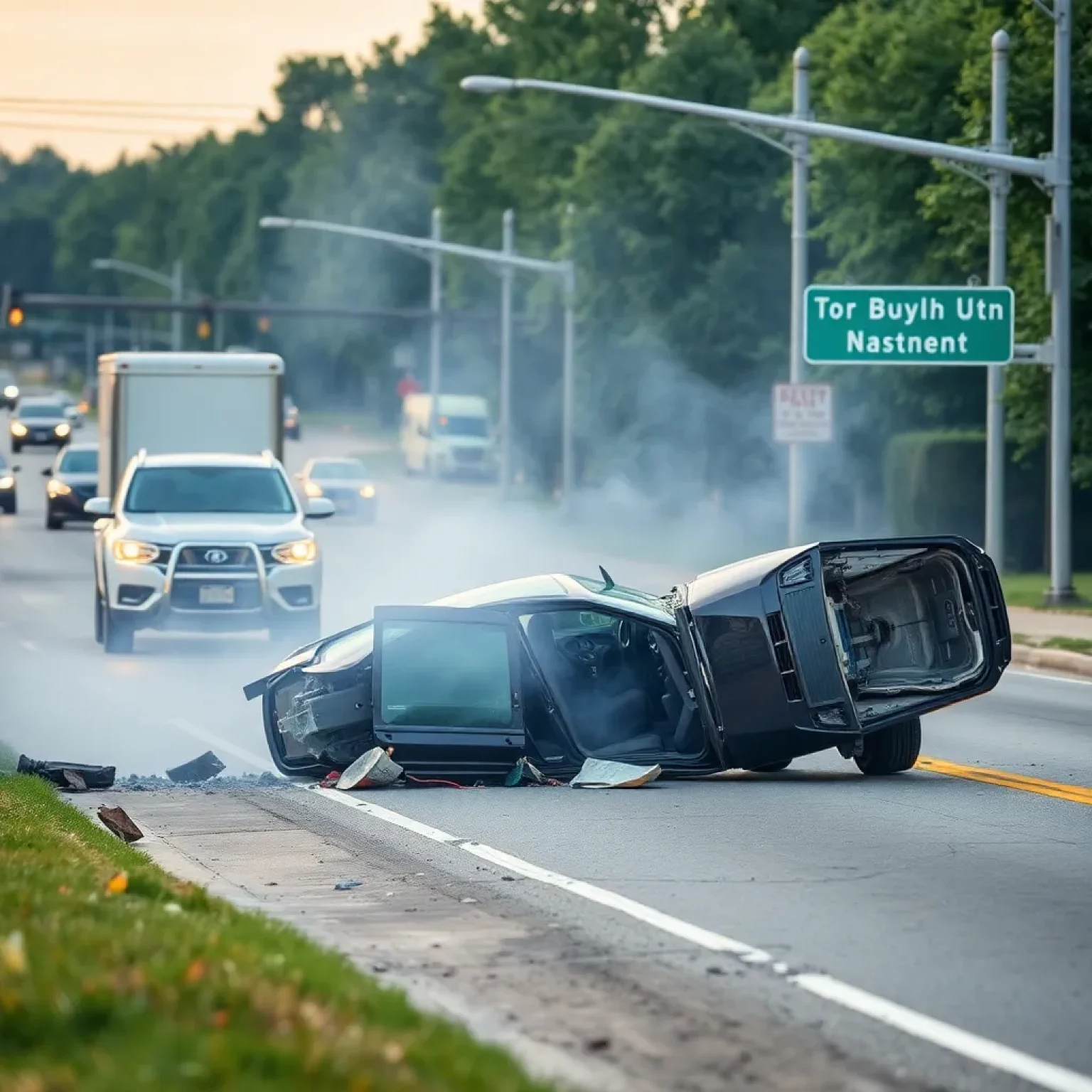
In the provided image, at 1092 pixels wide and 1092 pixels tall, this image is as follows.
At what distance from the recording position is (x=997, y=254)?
97.8 ft

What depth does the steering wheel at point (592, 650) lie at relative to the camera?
14.0m

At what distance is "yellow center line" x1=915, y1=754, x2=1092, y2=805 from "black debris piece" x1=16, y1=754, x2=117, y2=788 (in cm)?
504

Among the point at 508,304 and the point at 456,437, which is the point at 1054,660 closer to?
the point at 508,304

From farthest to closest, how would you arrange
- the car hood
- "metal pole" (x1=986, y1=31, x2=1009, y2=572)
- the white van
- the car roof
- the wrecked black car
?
1. the white van
2. "metal pole" (x1=986, y1=31, x2=1009, y2=572)
3. the car roof
4. the car hood
5. the wrecked black car

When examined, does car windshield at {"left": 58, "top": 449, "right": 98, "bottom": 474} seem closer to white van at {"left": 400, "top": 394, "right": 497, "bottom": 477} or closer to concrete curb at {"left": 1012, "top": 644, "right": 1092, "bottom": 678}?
concrete curb at {"left": 1012, "top": 644, "right": 1092, "bottom": 678}

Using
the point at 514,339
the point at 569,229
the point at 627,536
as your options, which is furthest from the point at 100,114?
the point at 627,536

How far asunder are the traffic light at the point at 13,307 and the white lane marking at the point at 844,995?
174 ft

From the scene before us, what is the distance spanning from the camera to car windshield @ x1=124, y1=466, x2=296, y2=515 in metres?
24.3

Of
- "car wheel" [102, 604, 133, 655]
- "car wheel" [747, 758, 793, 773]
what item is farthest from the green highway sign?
"car wheel" [747, 758, 793, 773]

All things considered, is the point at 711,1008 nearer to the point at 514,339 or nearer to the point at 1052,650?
the point at 1052,650

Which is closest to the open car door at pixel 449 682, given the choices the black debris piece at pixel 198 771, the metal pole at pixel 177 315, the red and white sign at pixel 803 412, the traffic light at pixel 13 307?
the black debris piece at pixel 198 771

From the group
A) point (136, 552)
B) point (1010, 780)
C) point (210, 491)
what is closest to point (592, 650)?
point (1010, 780)

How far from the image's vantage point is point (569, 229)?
2180 inches

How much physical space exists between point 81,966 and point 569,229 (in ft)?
162
